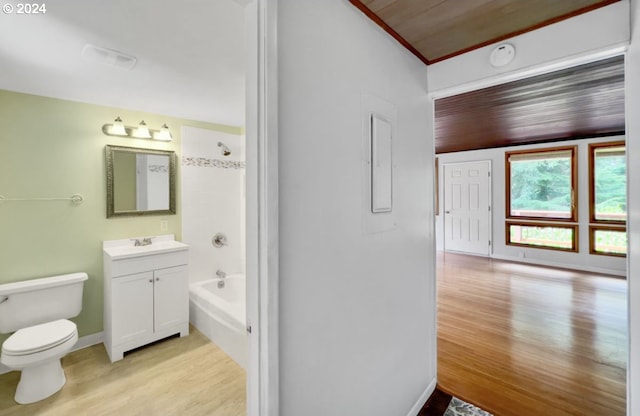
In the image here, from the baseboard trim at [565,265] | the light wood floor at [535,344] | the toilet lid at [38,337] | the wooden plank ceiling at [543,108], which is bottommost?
the light wood floor at [535,344]

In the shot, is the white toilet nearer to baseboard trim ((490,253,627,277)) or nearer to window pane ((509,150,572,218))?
baseboard trim ((490,253,627,277))

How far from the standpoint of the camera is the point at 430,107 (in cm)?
198

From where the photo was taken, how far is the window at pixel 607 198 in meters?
4.48

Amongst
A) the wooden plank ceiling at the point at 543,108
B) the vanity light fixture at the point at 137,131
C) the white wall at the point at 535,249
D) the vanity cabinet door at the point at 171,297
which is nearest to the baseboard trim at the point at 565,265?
the white wall at the point at 535,249

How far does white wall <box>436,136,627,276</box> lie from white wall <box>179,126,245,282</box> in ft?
16.2

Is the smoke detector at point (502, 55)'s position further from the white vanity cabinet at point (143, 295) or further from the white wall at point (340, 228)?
the white vanity cabinet at point (143, 295)

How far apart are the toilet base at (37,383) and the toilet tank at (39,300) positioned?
41 cm

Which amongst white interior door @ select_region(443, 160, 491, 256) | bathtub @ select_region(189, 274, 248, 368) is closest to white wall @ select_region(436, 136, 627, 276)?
white interior door @ select_region(443, 160, 491, 256)

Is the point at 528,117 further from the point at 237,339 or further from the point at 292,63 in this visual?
the point at 237,339

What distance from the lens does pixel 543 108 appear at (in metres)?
3.18

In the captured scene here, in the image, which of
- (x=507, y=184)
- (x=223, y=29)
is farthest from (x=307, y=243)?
(x=507, y=184)

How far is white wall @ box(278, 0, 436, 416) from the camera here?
1.02m

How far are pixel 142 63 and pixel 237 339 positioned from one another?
7.29 feet

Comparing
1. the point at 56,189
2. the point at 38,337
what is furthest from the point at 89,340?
the point at 56,189
